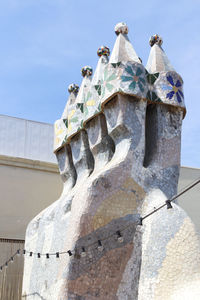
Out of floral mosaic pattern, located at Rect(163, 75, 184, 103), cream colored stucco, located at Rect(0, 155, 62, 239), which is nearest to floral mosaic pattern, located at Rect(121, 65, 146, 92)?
floral mosaic pattern, located at Rect(163, 75, 184, 103)

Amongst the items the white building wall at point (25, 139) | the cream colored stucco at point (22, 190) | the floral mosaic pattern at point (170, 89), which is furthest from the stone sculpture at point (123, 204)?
the white building wall at point (25, 139)

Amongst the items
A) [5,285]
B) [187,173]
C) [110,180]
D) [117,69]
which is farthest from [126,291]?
[187,173]

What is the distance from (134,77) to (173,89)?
837 mm

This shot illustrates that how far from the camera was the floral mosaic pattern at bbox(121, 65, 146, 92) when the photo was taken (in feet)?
27.5

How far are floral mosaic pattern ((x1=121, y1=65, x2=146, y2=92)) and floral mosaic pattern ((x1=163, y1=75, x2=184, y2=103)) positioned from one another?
0.50 metres

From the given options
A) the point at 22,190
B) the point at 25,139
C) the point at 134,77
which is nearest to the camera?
the point at 134,77

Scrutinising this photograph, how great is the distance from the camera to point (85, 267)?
24.9ft

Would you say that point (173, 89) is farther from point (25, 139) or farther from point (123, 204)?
point (25, 139)

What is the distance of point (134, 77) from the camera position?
27.7 ft

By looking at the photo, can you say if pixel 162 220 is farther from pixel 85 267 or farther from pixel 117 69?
pixel 117 69

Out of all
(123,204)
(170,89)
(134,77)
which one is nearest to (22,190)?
(123,204)

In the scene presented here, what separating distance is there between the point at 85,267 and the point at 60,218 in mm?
1723

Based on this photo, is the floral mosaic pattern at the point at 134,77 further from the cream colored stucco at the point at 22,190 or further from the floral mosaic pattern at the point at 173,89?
the cream colored stucco at the point at 22,190

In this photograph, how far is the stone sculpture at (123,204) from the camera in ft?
23.8
